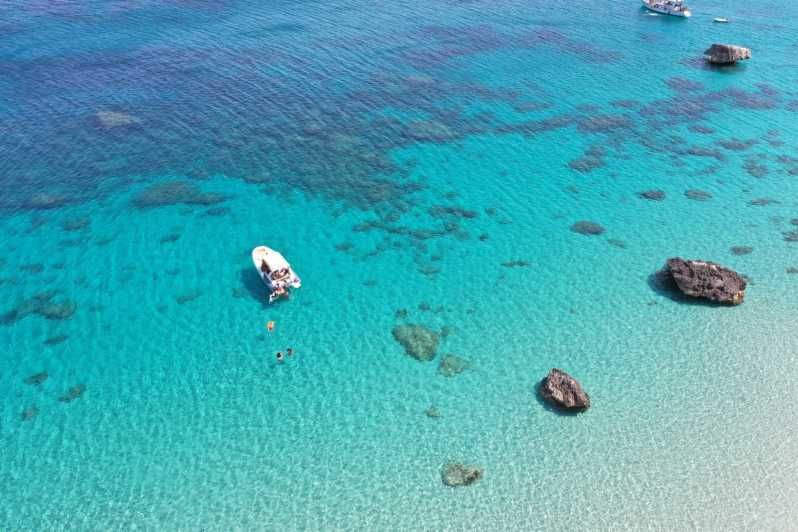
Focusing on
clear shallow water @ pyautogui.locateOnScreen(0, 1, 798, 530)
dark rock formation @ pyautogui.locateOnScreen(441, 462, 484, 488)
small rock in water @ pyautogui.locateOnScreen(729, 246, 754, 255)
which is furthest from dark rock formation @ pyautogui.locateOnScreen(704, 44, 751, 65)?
Answer: dark rock formation @ pyautogui.locateOnScreen(441, 462, 484, 488)

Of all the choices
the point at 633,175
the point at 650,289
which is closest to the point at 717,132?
the point at 633,175

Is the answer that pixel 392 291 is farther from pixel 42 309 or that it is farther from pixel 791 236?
pixel 791 236

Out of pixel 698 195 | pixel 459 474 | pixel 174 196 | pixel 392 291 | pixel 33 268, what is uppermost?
pixel 698 195

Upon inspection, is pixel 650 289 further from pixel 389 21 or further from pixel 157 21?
pixel 157 21

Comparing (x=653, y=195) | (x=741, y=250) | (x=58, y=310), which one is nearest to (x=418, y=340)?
(x=58, y=310)

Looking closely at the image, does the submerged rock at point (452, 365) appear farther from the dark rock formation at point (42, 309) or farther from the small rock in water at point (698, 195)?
the small rock in water at point (698, 195)

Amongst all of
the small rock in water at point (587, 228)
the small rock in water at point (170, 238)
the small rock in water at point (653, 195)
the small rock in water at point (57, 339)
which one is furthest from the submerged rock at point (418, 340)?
the small rock in water at point (653, 195)
